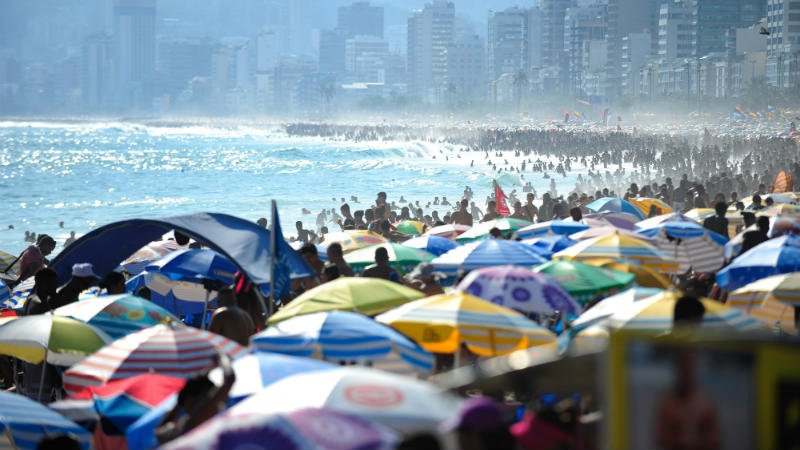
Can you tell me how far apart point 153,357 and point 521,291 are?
2817mm

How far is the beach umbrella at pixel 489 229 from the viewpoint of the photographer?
569 inches

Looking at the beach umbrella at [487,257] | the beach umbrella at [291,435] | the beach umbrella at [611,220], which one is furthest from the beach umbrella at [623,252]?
the beach umbrella at [291,435]

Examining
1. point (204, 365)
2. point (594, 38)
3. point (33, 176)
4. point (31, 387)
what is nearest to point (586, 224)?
point (31, 387)

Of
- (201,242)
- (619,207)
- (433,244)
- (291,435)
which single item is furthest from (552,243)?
(291,435)

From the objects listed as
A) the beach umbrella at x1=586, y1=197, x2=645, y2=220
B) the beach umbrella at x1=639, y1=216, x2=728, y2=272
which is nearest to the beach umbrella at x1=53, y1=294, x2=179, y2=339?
the beach umbrella at x1=639, y1=216, x2=728, y2=272

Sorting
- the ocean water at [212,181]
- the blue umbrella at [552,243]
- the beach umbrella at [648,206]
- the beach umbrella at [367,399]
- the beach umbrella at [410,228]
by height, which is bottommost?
the ocean water at [212,181]

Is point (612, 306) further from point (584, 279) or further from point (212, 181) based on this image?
point (212, 181)

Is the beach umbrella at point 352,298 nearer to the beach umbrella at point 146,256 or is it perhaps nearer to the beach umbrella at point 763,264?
the beach umbrella at point 763,264

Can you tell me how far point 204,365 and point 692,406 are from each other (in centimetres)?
462

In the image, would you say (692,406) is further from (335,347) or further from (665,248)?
(665,248)

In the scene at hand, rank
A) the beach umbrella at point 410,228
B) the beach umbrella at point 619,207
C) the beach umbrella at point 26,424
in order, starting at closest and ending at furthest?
the beach umbrella at point 26,424 < the beach umbrella at point 410,228 < the beach umbrella at point 619,207

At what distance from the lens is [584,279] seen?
999 cm

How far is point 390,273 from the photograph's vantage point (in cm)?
1095

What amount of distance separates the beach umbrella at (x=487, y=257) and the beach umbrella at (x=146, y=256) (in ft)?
12.9
